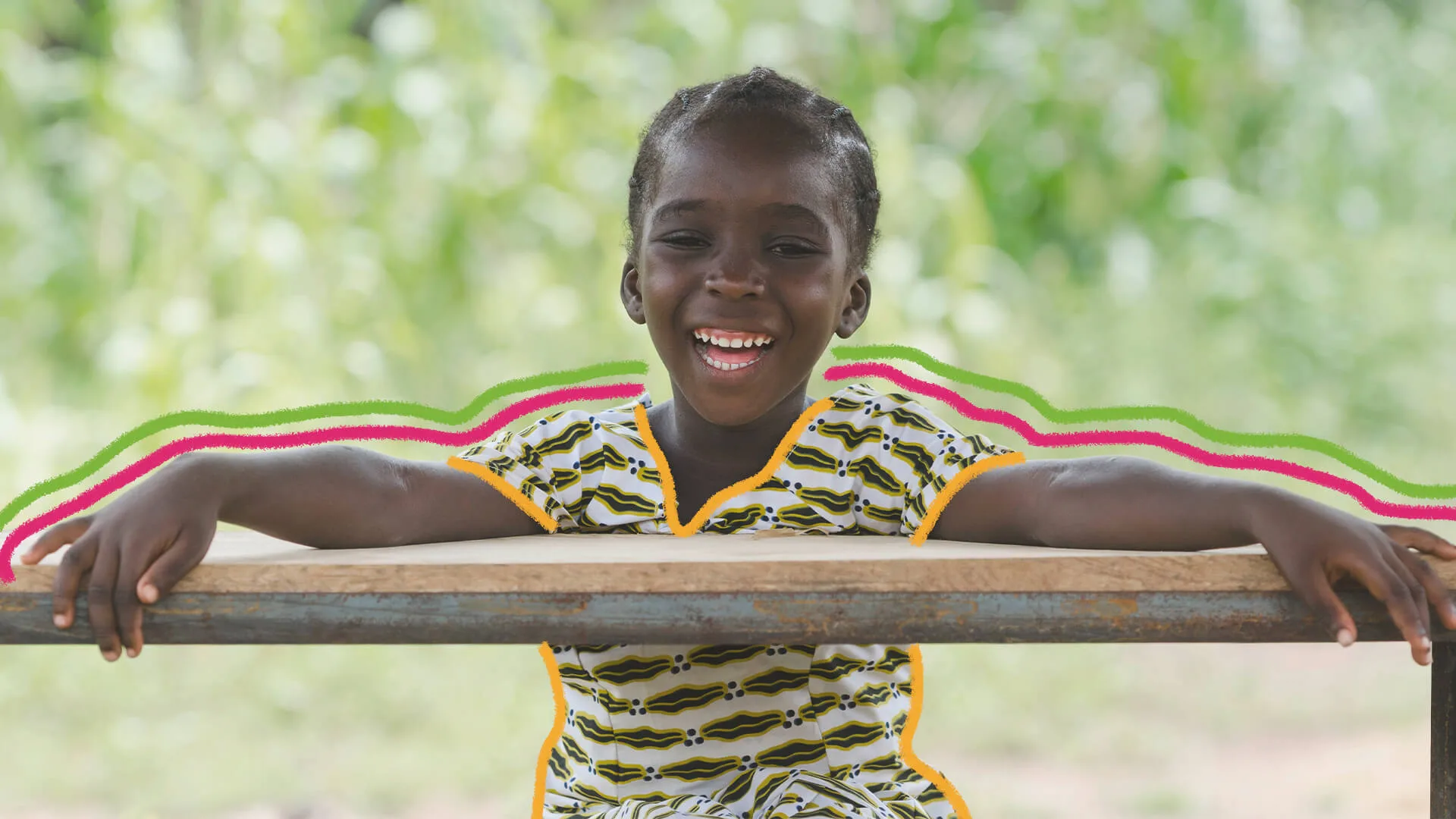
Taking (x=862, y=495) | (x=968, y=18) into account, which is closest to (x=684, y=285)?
(x=862, y=495)

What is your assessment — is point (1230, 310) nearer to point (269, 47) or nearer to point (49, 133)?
point (269, 47)

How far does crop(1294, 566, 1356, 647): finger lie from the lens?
42.6 inches

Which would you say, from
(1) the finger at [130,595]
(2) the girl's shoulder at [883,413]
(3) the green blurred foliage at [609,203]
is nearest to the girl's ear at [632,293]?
(2) the girl's shoulder at [883,413]

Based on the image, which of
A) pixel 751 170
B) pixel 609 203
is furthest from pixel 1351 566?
pixel 609 203

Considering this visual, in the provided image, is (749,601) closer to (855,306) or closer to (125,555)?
(125,555)

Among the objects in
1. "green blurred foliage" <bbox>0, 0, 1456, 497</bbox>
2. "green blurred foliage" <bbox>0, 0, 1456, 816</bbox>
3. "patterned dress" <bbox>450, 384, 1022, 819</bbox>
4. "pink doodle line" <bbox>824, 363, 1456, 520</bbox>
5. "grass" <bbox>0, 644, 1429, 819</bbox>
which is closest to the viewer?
→ "patterned dress" <bbox>450, 384, 1022, 819</bbox>

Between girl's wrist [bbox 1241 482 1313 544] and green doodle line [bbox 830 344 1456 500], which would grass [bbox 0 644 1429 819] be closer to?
green doodle line [bbox 830 344 1456 500]

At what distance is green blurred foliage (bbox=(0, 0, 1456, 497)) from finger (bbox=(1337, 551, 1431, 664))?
2.47 meters

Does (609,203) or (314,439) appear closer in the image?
(314,439)

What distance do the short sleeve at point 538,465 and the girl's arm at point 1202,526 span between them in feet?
1.18

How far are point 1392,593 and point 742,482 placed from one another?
617 mm

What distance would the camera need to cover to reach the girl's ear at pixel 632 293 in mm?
1581

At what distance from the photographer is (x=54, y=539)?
112 centimetres

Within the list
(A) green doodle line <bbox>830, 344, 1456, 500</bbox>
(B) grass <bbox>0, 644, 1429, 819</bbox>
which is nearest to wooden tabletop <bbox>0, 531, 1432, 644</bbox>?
(A) green doodle line <bbox>830, 344, 1456, 500</bbox>
